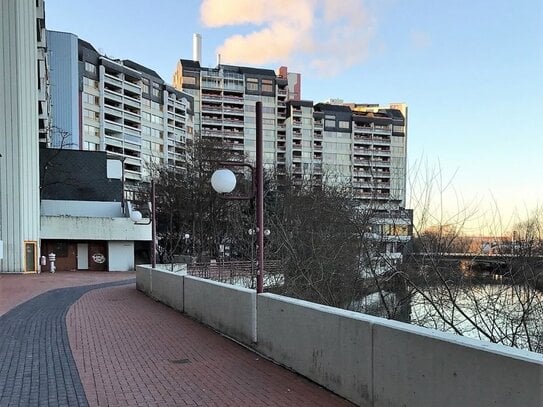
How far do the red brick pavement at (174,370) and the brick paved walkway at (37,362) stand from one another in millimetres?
189

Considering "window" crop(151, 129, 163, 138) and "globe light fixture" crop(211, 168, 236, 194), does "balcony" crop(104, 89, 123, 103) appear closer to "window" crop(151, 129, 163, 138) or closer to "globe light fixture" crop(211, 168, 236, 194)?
"window" crop(151, 129, 163, 138)

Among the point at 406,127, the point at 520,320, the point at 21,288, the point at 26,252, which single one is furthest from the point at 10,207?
the point at 406,127

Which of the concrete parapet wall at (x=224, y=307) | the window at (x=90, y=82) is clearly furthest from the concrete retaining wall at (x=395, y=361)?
the window at (x=90, y=82)

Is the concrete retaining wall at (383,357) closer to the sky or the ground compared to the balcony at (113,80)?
closer to the ground

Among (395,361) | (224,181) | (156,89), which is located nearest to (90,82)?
(156,89)

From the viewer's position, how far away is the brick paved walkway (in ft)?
18.3

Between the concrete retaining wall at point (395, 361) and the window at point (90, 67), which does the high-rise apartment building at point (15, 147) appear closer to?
the concrete retaining wall at point (395, 361)

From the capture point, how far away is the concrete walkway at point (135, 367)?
18.0ft

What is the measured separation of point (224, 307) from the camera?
9.02 metres

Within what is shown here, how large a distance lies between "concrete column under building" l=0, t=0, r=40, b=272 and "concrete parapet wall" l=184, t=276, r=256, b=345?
68.1 ft

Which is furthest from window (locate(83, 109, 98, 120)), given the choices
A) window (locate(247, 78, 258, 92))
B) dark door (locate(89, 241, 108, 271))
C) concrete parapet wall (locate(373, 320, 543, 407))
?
concrete parapet wall (locate(373, 320, 543, 407))

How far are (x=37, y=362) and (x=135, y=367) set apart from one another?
1.54 metres

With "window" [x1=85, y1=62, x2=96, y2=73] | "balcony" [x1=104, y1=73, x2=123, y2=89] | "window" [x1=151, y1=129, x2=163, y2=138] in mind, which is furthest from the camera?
"window" [x1=151, y1=129, x2=163, y2=138]

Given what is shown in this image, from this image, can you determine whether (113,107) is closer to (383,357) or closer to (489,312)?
(489,312)
